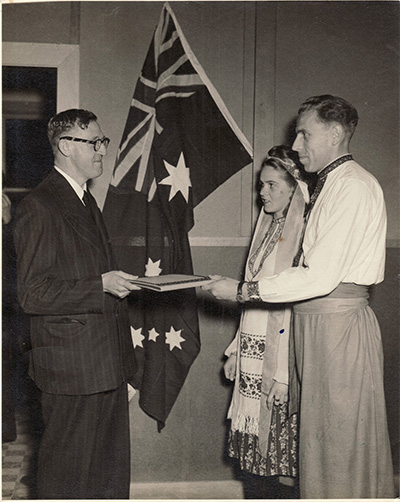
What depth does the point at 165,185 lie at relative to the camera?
3.47m

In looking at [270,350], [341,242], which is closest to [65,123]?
[341,242]

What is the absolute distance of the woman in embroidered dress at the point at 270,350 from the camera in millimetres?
2773

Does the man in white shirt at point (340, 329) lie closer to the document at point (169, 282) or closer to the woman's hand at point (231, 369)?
the document at point (169, 282)

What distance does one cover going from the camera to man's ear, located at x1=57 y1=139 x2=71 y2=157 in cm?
259

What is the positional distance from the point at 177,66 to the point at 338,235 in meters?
1.80

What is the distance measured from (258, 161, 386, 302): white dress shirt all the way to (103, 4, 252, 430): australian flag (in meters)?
1.22

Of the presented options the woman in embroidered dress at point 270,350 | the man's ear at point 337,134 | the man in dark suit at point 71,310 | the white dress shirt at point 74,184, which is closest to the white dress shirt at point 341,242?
the man's ear at point 337,134

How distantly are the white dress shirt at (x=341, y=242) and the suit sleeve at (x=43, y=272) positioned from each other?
→ 83cm

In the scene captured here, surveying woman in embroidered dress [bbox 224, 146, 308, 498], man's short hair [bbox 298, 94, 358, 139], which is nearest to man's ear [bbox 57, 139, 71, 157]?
woman in embroidered dress [bbox 224, 146, 308, 498]

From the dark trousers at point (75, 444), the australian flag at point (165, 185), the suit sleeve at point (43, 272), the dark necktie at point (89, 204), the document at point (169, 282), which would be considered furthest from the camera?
the australian flag at point (165, 185)

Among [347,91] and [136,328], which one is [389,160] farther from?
[136,328]

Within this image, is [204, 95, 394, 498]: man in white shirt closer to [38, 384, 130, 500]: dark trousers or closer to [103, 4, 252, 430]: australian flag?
[38, 384, 130, 500]: dark trousers

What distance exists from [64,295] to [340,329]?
1255 mm

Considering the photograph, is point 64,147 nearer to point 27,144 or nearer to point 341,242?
point 27,144
